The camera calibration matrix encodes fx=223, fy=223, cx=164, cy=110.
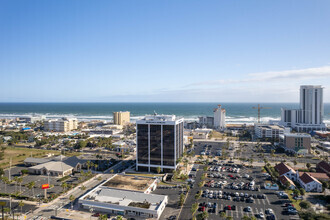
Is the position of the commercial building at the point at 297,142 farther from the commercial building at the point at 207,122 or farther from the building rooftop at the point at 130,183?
the commercial building at the point at 207,122

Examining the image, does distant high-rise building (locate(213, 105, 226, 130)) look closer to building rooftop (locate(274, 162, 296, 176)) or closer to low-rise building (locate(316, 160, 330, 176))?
low-rise building (locate(316, 160, 330, 176))

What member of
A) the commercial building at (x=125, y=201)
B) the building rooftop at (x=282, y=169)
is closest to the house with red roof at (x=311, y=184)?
the building rooftop at (x=282, y=169)

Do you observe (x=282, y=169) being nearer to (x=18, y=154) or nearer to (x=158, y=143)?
(x=158, y=143)

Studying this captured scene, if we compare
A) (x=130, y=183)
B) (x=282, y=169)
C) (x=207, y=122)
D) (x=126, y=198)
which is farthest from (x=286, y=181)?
(x=207, y=122)

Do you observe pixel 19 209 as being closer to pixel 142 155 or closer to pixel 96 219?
pixel 96 219

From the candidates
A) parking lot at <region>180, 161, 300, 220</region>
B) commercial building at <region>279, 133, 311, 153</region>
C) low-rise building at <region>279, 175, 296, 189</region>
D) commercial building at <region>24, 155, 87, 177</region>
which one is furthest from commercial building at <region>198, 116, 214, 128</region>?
commercial building at <region>24, 155, 87, 177</region>

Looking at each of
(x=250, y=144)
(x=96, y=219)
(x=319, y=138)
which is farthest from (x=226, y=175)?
(x=319, y=138)
